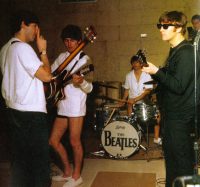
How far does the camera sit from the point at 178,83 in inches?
136

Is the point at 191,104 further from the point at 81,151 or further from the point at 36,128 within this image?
the point at 81,151

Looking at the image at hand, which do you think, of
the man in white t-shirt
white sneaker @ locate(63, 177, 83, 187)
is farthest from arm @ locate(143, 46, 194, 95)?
white sneaker @ locate(63, 177, 83, 187)

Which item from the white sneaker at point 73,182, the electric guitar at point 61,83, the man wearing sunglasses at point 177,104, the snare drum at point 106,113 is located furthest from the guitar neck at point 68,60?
the snare drum at point 106,113

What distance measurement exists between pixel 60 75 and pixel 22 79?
100cm

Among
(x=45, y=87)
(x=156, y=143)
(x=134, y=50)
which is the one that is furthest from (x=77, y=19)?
(x=45, y=87)

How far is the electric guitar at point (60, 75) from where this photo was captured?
13.8 ft

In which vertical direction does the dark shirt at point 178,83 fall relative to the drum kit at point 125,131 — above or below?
above

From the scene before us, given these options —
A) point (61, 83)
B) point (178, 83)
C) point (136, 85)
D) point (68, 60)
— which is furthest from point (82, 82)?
point (136, 85)

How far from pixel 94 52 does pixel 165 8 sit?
2328mm

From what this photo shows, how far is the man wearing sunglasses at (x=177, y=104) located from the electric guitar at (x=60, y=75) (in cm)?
107

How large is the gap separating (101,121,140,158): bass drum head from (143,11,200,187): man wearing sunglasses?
2992 millimetres

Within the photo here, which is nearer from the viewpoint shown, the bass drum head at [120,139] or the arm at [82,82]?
the arm at [82,82]

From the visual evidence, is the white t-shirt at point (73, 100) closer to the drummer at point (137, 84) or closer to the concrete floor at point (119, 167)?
the concrete floor at point (119, 167)

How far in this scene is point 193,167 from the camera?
12.3 feet
